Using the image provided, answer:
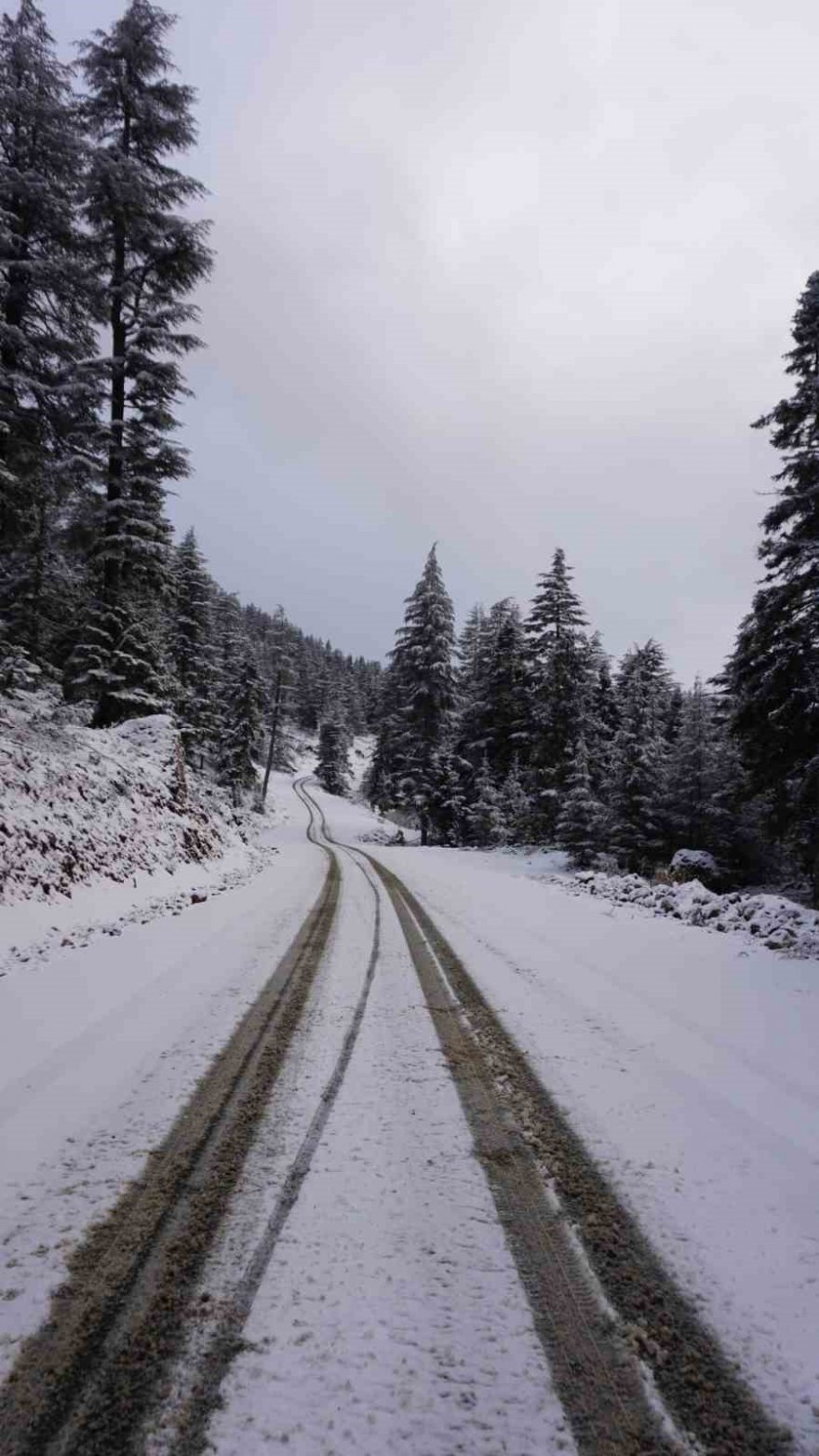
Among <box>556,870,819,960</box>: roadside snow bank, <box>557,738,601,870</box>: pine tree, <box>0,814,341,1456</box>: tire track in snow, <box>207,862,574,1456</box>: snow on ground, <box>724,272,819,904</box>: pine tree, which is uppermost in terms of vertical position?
Result: <box>724,272,819,904</box>: pine tree

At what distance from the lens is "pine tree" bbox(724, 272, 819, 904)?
43.3ft

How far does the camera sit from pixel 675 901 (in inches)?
416

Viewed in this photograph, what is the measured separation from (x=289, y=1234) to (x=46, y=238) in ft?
61.1

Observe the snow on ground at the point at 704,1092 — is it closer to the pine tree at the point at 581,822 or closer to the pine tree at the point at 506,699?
the pine tree at the point at 581,822

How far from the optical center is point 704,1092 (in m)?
4.05

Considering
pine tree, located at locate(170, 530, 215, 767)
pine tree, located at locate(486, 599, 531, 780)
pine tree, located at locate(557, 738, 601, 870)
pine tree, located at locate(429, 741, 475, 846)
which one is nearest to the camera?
pine tree, located at locate(557, 738, 601, 870)

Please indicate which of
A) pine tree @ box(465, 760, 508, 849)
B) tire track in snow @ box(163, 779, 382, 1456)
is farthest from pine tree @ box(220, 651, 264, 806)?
tire track in snow @ box(163, 779, 382, 1456)

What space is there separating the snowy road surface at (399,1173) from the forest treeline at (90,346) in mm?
9773

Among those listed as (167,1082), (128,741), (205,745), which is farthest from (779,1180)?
(205,745)

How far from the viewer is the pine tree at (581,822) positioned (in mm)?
21625

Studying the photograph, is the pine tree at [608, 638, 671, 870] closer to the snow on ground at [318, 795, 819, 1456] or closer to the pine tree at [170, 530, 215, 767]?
the snow on ground at [318, 795, 819, 1456]

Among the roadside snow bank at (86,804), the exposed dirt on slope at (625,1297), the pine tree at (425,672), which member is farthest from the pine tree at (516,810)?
the exposed dirt on slope at (625,1297)

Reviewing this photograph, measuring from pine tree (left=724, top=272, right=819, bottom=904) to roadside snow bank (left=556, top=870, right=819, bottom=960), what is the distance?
4216mm

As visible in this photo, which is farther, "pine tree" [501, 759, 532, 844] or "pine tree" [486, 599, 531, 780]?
"pine tree" [486, 599, 531, 780]
